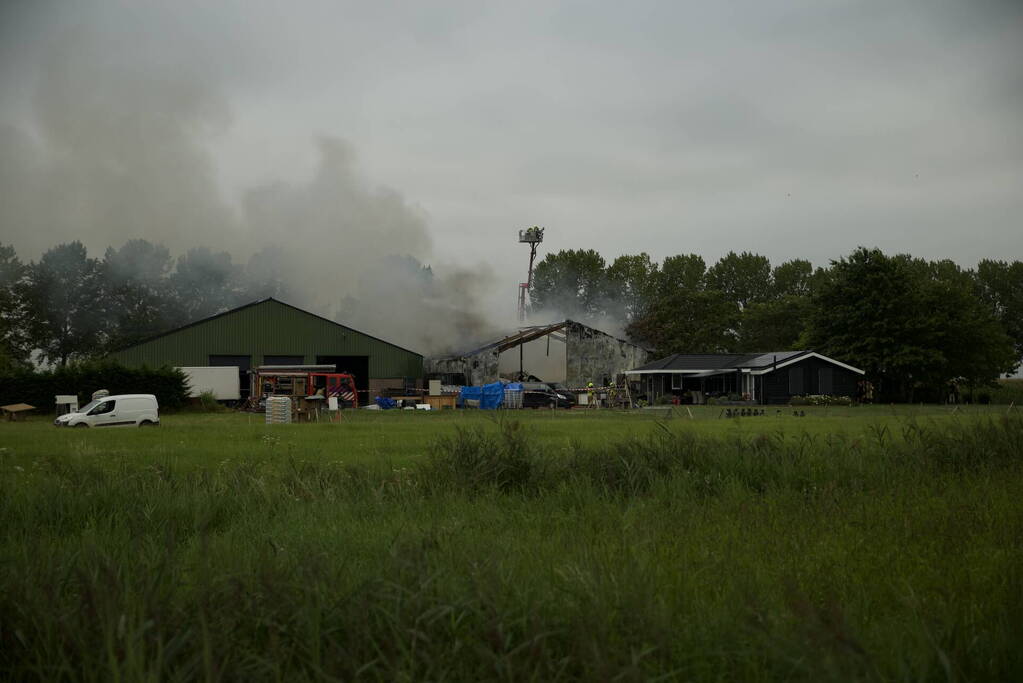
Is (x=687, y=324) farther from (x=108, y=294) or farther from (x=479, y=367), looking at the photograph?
(x=108, y=294)

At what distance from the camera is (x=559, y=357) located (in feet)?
237

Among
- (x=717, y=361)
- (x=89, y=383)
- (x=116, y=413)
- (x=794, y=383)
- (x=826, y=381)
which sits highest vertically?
(x=717, y=361)

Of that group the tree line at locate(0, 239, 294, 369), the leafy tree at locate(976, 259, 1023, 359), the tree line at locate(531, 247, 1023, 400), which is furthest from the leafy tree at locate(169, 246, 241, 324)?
the leafy tree at locate(976, 259, 1023, 359)

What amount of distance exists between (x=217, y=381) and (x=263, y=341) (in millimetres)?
5681

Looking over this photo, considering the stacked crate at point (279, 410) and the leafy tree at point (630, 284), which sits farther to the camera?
the leafy tree at point (630, 284)

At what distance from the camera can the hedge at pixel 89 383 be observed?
147 feet

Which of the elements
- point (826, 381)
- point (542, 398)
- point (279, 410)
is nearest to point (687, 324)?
point (826, 381)

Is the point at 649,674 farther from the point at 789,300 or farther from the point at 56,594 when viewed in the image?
the point at 789,300

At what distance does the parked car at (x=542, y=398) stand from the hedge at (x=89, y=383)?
65.1ft

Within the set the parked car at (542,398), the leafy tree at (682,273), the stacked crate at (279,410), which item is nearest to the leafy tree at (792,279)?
the leafy tree at (682,273)

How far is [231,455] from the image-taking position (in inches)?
636

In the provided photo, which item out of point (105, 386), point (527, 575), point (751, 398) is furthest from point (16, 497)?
Result: point (751, 398)

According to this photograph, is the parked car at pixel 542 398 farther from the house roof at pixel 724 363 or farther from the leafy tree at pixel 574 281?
the leafy tree at pixel 574 281

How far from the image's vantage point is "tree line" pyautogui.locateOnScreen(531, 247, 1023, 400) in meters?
67.2
